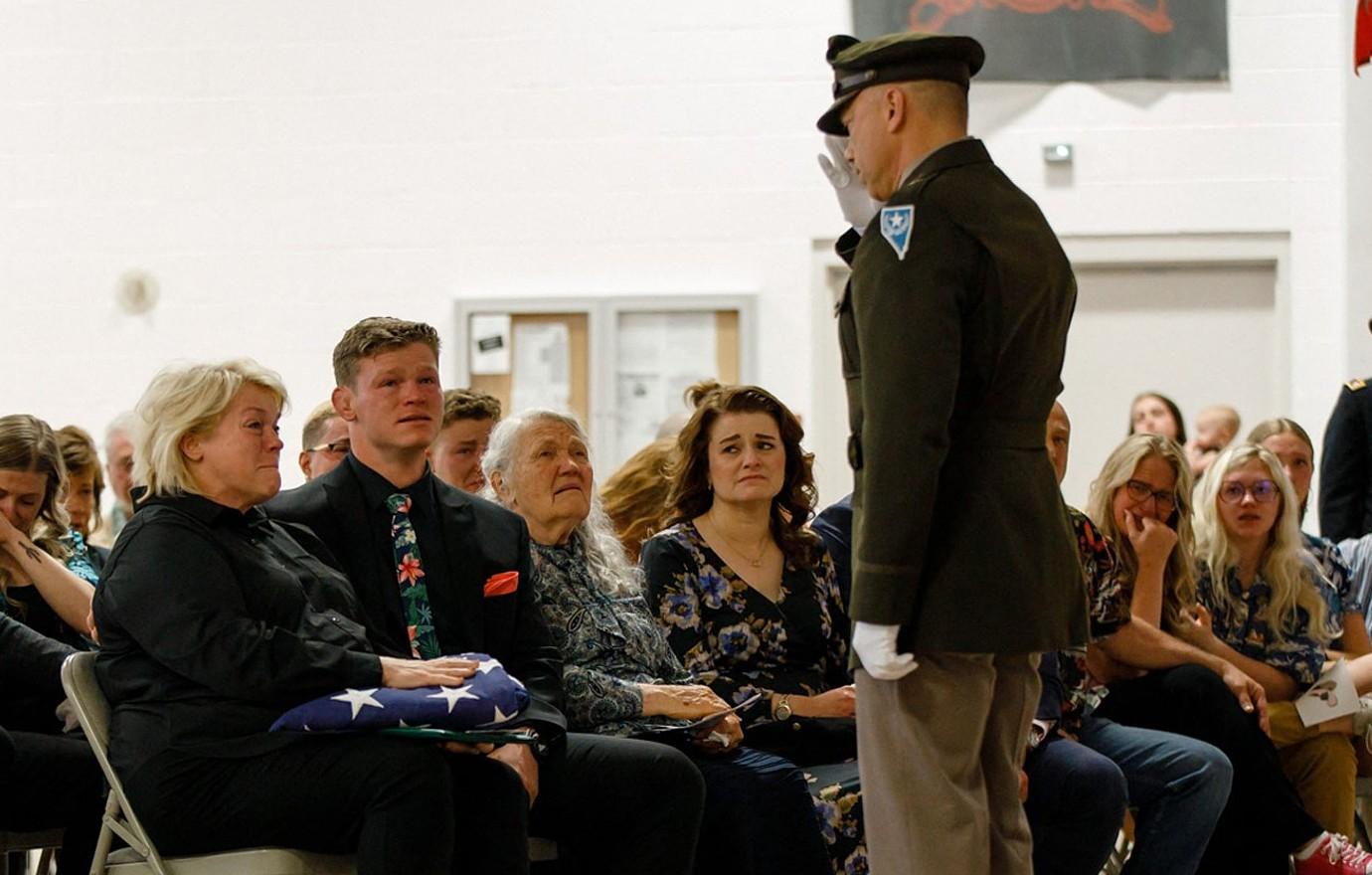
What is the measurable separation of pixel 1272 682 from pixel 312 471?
2334 mm

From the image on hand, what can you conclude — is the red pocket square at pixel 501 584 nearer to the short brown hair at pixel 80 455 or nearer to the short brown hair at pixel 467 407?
the short brown hair at pixel 467 407

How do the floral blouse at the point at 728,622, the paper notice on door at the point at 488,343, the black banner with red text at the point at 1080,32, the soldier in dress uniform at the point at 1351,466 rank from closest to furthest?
the floral blouse at the point at 728,622 < the soldier in dress uniform at the point at 1351,466 < the black banner with red text at the point at 1080,32 < the paper notice on door at the point at 488,343

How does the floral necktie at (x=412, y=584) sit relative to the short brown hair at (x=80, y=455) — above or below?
below

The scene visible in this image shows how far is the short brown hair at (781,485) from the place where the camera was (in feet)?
11.7

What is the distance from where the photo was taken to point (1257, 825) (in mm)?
3693

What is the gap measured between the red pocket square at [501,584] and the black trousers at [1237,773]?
1565 mm

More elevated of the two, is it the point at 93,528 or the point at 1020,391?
the point at 1020,391

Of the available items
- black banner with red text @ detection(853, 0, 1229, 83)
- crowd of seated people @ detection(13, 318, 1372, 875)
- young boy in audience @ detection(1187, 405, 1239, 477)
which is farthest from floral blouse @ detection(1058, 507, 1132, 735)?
black banner with red text @ detection(853, 0, 1229, 83)

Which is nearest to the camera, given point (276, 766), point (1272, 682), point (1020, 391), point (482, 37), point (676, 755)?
point (1020, 391)

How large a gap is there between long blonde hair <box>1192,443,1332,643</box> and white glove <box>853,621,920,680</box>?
2127 mm

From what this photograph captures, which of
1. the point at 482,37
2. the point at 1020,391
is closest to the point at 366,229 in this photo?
the point at 482,37

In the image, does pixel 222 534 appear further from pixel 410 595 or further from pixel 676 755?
pixel 676 755

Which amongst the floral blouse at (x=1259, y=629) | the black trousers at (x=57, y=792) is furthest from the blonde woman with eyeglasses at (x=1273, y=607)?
the black trousers at (x=57, y=792)

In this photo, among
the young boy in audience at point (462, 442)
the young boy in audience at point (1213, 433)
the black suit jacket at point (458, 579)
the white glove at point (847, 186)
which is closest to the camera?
the white glove at point (847, 186)
